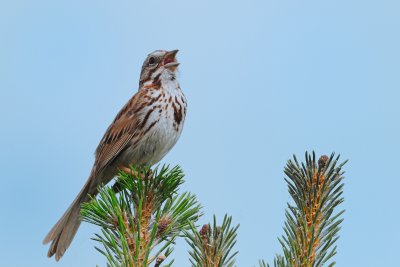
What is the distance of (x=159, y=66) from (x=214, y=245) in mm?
4398

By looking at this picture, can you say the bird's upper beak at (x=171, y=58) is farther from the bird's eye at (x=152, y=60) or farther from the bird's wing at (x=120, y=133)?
the bird's wing at (x=120, y=133)

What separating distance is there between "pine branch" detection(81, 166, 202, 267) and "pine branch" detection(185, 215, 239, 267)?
0.09 metres

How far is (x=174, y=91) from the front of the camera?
6.46m

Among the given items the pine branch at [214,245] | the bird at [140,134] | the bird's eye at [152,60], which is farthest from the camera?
the bird's eye at [152,60]

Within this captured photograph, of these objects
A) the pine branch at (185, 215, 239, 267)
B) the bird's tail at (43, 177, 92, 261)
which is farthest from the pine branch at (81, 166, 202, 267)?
the bird's tail at (43, 177, 92, 261)

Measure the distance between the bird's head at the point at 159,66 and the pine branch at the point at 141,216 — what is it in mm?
2943

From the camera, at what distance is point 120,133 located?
245 inches

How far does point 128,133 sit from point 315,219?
366 cm

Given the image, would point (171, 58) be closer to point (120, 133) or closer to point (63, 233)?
point (120, 133)

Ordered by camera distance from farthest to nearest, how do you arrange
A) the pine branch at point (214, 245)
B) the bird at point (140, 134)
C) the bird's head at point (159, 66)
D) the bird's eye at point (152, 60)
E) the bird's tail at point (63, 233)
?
the bird's eye at point (152, 60) < the bird's head at point (159, 66) < the bird at point (140, 134) < the bird's tail at point (63, 233) < the pine branch at point (214, 245)

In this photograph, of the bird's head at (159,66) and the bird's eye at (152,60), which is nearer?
the bird's head at (159,66)

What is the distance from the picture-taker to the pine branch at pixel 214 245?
2.60 metres

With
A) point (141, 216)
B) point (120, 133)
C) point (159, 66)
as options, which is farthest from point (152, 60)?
point (141, 216)

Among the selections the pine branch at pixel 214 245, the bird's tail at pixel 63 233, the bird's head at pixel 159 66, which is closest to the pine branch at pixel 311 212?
the pine branch at pixel 214 245
